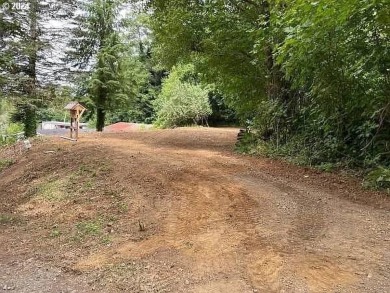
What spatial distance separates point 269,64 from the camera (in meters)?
9.66

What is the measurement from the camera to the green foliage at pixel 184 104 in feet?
64.9

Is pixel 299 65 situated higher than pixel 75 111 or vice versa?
pixel 299 65

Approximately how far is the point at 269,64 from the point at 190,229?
6197mm

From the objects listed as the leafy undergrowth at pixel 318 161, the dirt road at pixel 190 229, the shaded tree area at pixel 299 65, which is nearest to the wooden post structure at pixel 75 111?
the shaded tree area at pixel 299 65

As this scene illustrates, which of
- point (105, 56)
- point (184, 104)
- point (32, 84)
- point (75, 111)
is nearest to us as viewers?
point (75, 111)

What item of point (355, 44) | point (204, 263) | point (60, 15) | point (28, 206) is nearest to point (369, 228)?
point (204, 263)

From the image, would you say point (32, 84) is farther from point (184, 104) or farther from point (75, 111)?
point (184, 104)

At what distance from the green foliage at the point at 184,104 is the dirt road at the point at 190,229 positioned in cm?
1229

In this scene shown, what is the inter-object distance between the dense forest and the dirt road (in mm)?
1034

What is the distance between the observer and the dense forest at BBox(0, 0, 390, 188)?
630 cm

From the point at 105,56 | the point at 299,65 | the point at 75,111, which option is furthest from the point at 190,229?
the point at 105,56

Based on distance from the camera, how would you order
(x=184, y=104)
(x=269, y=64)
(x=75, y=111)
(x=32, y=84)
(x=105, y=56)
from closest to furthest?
(x=269, y=64)
(x=75, y=111)
(x=32, y=84)
(x=105, y=56)
(x=184, y=104)

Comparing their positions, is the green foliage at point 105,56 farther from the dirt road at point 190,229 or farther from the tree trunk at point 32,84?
the dirt road at point 190,229

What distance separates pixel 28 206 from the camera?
6.08 metres
